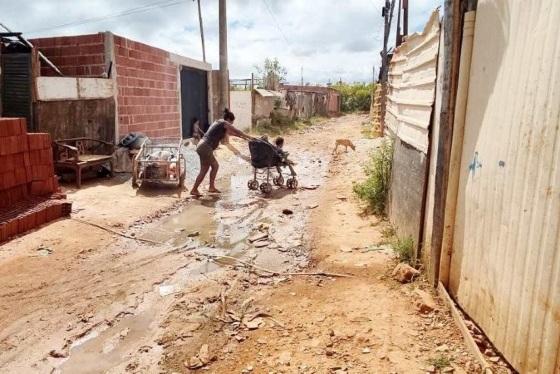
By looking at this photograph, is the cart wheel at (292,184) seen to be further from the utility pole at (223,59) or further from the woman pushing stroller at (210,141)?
the utility pole at (223,59)

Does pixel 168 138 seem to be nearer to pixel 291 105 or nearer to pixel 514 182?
pixel 514 182

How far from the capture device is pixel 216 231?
5.82 meters

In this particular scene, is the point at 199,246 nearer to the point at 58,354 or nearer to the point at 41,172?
the point at 58,354

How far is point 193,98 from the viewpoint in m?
13.7

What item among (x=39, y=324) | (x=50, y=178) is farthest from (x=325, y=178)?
(x=39, y=324)

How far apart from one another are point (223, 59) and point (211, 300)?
11.9 metres

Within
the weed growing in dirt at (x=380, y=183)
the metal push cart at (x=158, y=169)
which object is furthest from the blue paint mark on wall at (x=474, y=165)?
the metal push cart at (x=158, y=169)

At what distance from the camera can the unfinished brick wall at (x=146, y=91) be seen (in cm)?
944

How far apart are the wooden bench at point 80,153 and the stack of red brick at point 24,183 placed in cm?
168

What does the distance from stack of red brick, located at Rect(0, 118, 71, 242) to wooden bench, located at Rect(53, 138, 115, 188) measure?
1684 mm

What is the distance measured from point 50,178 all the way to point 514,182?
5697 mm

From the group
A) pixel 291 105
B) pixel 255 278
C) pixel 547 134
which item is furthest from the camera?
pixel 291 105

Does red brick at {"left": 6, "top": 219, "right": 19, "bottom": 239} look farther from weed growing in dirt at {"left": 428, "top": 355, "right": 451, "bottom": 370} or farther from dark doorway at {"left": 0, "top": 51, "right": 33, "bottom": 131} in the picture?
weed growing in dirt at {"left": 428, "top": 355, "right": 451, "bottom": 370}

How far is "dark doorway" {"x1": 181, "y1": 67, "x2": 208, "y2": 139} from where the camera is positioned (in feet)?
42.8
